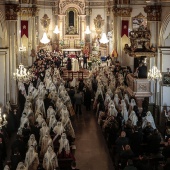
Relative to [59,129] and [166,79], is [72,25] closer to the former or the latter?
[166,79]

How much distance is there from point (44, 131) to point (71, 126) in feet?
8.74

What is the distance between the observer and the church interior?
1587 cm

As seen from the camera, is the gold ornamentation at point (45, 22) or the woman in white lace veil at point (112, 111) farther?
the gold ornamentation at point (45, 22)

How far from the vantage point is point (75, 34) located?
144ft

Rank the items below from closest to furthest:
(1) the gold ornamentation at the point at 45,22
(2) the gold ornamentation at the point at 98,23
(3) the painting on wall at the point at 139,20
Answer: (3) the painting on wall at the point at 139,20 < (1) the gold ornamentation at the point at 45,22 < (2) the gold ornamentation at the point at 98,23

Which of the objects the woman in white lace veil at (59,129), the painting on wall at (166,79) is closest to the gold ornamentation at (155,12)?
the painting on wall at (166,79)

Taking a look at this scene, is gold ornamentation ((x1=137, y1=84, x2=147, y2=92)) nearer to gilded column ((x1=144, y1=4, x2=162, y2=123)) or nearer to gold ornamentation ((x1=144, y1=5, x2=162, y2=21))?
gilded column ((x1=144, y1=4, x2=162, y2=123))

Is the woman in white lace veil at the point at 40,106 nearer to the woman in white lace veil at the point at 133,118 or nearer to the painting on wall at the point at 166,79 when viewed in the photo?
the woman in white lace veil at the point at 133,118

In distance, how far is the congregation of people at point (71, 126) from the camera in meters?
14.8

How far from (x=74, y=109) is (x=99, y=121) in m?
3.72

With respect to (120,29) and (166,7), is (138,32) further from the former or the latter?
(120,29)

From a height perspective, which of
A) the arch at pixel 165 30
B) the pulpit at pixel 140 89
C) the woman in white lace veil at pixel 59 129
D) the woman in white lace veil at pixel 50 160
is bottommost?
the woman in white lace veil at pixel 50 160

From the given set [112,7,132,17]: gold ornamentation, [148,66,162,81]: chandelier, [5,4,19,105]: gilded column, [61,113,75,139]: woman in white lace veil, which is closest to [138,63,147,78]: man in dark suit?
[148,66,162,81]: chandelier

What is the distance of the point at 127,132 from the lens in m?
17.1
